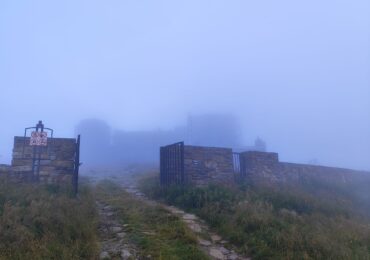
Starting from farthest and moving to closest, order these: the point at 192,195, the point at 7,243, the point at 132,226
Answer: the point at 192,195 → the point at 132,226 → the point at 7,243

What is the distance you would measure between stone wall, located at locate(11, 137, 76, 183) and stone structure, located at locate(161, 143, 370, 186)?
408 cm

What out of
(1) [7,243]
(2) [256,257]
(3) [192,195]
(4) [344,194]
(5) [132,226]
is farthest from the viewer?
(4) [344,194]

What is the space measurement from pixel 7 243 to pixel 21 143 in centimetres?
570

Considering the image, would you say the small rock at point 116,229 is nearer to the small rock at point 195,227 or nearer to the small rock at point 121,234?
the small rock at point 121,234

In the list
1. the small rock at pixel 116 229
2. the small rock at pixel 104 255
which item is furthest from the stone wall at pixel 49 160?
the small rock at pixel 104 255

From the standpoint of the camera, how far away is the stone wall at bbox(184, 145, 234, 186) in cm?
1274

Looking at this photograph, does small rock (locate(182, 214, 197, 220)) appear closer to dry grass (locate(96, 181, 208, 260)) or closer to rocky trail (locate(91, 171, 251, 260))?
rocky trail (locate(91, 171, 251, 260))

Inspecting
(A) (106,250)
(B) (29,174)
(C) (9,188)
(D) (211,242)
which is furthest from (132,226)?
(B) (29,174)

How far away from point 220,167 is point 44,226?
814 centimetres

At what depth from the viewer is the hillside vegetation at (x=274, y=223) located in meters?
6.30

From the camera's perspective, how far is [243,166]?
14742 millimetres

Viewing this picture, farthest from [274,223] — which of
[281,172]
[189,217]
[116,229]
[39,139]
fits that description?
[281,172]

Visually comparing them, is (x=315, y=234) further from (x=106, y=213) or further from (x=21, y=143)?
(x=21, y=143)

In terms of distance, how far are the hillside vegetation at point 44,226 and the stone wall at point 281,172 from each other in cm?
803
